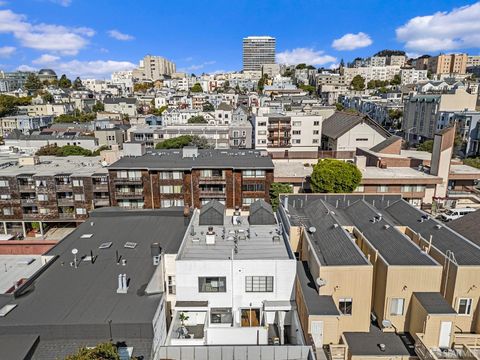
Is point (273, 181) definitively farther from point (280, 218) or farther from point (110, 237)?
point (110, 237)

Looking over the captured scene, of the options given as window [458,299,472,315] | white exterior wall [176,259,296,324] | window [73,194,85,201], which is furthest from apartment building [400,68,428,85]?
white exterior wall [176,259,296,324]

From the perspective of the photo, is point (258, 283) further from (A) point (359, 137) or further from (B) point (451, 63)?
(B) point (451, 63)

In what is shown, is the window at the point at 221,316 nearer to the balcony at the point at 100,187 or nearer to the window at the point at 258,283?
the window at the point at 258,283

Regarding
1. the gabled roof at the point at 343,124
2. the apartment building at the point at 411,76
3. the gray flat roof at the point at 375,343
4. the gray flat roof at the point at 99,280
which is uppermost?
the apartment building at the point at 411,76

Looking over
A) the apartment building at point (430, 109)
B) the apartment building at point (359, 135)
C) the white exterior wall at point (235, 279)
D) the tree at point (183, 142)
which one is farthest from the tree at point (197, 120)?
the white exterior wall at point (235, 279)

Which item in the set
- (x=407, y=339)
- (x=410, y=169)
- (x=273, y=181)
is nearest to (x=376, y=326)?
(x=407, y=339)

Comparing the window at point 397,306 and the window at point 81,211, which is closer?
the window at point 397,306
